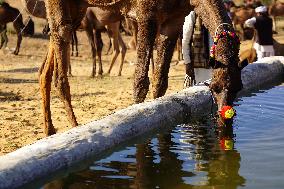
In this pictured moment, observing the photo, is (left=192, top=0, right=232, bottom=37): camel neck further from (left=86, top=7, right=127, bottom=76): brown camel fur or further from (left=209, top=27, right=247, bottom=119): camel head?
(left=86, top=7, right=127, bottom=76): brown camel fur

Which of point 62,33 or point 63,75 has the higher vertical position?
point 62,33

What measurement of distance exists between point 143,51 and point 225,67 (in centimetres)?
142

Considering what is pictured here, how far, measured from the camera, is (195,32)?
983cm

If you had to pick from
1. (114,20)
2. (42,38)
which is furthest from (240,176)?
(42,38)

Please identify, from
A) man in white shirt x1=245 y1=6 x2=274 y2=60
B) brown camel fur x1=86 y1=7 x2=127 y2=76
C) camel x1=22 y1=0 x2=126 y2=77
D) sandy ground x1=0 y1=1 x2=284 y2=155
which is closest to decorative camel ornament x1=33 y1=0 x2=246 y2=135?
sandy ground x1=0 y1=1 x2=284 y2=155

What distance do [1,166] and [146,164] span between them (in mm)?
1428

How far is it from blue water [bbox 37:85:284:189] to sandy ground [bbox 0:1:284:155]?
1.61m

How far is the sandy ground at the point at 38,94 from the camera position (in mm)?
7623

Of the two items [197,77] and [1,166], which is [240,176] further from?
[197,77]

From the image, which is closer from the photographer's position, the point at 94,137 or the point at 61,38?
the point at 94,137

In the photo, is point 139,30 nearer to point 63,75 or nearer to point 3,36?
point 63,75

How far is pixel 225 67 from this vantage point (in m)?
5.78

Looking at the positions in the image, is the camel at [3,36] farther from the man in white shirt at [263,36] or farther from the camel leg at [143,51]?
the camel leg at [143,51]

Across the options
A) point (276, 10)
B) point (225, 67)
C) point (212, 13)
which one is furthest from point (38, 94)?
point (276, 10)
